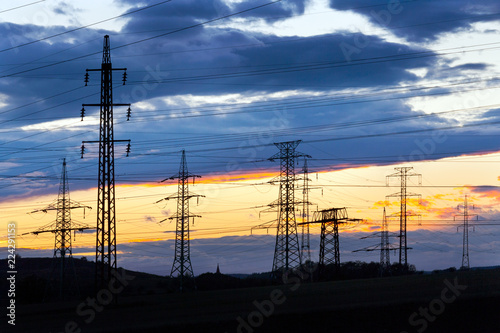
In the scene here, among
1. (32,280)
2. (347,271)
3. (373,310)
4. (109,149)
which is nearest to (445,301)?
(373,310)

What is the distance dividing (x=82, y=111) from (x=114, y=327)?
2160cm

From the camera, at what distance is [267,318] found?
4916 centimetres

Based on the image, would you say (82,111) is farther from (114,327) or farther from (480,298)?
(480,298)

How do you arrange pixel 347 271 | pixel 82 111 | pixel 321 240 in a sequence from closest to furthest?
pixel 82 111, pixel 321 240, pixel 347 271

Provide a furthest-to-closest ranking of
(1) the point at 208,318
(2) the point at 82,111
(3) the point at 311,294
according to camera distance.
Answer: (3) the point at 311,294
(2) the point at 82,111
(1) the point at 208,318

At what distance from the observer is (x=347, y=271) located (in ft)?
577

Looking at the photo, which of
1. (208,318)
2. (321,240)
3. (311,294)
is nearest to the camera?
(208,318)

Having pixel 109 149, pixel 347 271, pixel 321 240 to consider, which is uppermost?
pixel 109 149

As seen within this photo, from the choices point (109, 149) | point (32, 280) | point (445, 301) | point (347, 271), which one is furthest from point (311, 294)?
point (347, 271)

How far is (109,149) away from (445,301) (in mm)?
29629

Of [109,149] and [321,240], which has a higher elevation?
[109,149]

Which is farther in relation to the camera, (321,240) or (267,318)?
(321,240)

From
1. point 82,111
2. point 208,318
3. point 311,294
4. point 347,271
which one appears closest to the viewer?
point 208,318

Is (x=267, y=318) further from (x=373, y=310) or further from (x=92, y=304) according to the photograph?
(x=92, y=304)
